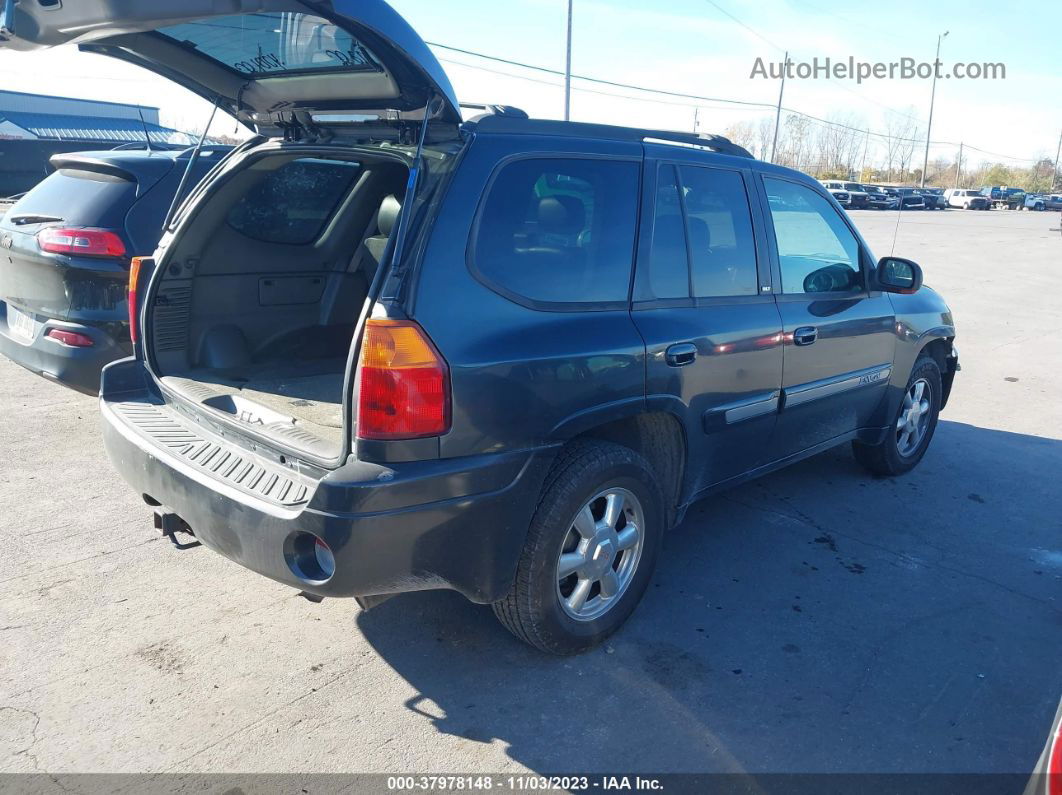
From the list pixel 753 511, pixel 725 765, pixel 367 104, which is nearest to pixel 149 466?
pixel 367 104

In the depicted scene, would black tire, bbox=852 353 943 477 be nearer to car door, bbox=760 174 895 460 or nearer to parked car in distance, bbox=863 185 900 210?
car door, bbox=760 174 895 460

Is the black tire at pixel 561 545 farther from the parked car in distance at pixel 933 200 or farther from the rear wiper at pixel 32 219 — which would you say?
the parked car in distance at pixel 933 200

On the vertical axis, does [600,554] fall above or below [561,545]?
below

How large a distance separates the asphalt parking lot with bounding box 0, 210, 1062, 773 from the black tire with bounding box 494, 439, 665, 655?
0.14 metres

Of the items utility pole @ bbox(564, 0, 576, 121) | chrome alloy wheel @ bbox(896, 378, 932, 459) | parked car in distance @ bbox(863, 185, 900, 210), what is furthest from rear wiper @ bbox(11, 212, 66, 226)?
parked car in distance @ bbox(863, 185, 900, 210)

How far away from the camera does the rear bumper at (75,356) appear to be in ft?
16.1

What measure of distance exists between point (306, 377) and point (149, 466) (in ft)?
3.31

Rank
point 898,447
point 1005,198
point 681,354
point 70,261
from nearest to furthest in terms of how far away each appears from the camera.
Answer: point 681,354 → point 70,261 → point 898,447 → point 1005,198

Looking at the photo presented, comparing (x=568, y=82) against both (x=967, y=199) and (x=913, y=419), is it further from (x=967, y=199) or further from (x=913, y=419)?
(x=967, y=199)

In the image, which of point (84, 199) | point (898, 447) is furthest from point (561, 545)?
point (84, 199)

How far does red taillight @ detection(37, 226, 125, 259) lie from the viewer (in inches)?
199

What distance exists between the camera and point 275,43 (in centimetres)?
298

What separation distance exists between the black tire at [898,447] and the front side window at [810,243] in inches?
39.6

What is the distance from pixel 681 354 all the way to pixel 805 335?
1036 millimetres
